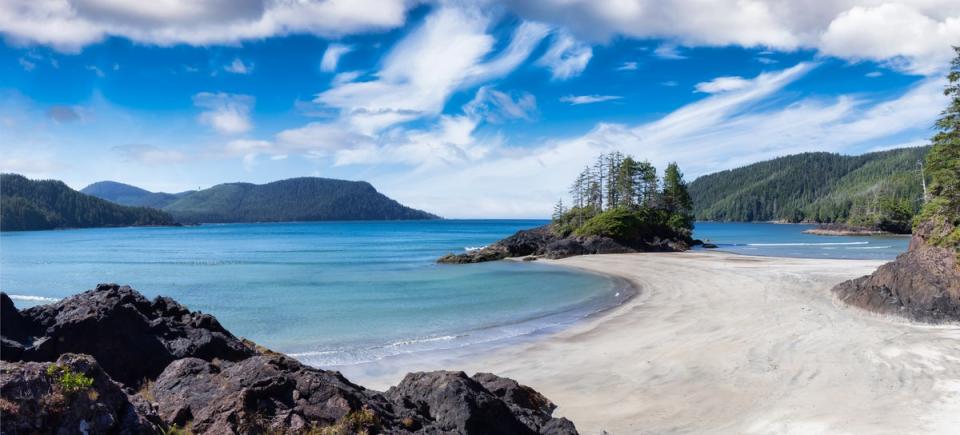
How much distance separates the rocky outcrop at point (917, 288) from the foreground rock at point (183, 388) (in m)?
16.9

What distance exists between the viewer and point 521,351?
17641 millimetres

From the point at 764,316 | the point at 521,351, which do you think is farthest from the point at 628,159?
the point at 521,351

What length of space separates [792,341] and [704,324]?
3831 mm

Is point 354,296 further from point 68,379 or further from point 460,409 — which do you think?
point 68,379

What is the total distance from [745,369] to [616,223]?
55.5 m

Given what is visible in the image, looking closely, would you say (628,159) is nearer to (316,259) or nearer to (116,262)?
(316,259)

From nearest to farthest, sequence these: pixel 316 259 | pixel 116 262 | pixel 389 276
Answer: pixel 389 276
pixel 116 262
pixel 316 259

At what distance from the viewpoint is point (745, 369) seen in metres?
14.0

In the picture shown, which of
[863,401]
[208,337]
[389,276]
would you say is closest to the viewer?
[208,337]

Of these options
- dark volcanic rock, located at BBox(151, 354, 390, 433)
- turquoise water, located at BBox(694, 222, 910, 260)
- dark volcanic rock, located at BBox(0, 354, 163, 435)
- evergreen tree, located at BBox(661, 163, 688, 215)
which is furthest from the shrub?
evergreen tree, located at BBox(661, 163, 688, 215)

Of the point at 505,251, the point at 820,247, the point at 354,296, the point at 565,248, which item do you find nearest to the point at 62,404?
the point at 354,296

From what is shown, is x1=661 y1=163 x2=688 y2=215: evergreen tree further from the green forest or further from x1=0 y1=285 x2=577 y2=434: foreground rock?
x1=0 y1=285 x2=577 y2=434: foreground rock

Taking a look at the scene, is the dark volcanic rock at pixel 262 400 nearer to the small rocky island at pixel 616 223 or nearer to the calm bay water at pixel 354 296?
the calm bay water at pixel 354 296

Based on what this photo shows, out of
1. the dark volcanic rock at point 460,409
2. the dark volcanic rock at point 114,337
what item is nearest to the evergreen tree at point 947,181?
the dark volcanic rock at point 460,409
